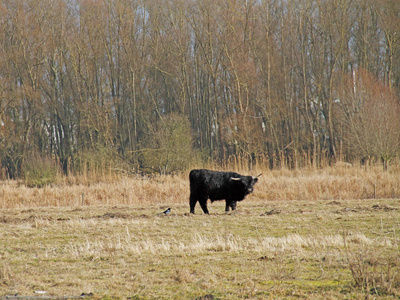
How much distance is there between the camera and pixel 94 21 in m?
39.7

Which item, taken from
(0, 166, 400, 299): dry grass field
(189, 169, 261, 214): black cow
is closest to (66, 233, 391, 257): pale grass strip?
(0, 166, 400, 299): dry grass field

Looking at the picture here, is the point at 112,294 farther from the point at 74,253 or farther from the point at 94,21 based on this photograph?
the point at 94,21

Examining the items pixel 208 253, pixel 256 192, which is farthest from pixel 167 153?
pixel 208 253

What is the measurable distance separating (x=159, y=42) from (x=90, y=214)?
97.5 ft

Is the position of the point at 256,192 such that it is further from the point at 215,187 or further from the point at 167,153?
the point at 167,153

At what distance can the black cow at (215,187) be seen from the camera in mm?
14258

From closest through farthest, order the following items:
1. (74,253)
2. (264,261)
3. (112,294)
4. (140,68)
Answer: (112,294) < (264,261) < (74,253) < (140,68)

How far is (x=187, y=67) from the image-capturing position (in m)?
44.8

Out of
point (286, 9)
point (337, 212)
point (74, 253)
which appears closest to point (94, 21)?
point (286, 9)

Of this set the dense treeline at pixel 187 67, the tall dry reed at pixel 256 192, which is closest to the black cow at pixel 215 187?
the tall dry reed at pixel 256 192

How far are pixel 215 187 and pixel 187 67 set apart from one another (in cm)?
3181

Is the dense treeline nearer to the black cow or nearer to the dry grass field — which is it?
the black cow

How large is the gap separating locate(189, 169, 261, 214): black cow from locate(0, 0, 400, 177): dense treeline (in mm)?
19173

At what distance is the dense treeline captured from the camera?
36.1m
